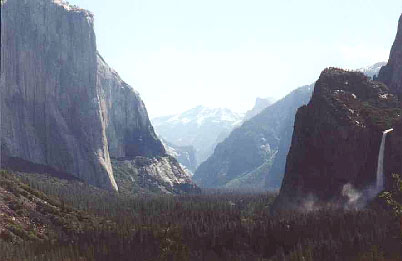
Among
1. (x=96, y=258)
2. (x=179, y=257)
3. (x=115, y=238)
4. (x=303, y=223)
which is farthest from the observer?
(x=303, y=223)

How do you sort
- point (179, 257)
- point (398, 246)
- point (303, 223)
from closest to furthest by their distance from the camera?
point (179, 257) < point (398, 246) < point (303, 223)

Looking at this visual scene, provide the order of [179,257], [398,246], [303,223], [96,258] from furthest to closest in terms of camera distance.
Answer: [303,223] < [96,258] < [398,246] < [179,257]

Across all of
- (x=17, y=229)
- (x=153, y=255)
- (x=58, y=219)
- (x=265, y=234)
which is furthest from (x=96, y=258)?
(x=265, y=234)

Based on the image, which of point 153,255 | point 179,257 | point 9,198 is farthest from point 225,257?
point 9,198

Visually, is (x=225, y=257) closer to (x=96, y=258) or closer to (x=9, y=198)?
(x=96, y=258)

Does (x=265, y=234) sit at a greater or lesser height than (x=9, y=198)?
lesser

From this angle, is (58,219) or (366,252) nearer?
(366,252)

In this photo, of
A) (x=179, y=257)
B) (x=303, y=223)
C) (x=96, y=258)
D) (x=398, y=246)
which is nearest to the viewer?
(x=179, y=257)

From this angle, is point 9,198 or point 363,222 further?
point 9,198

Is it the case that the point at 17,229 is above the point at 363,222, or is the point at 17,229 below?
above

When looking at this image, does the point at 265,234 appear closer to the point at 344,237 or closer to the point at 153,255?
the point at 344,237
